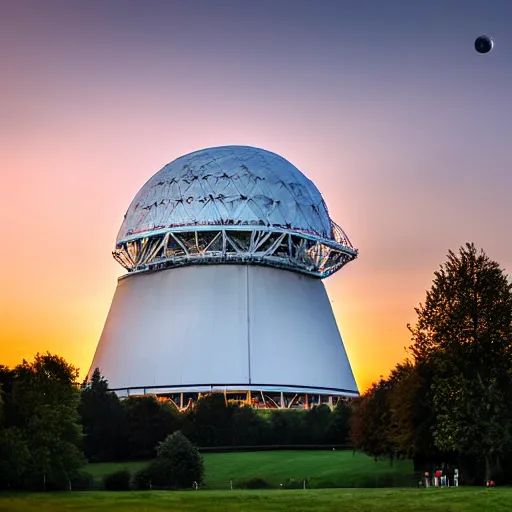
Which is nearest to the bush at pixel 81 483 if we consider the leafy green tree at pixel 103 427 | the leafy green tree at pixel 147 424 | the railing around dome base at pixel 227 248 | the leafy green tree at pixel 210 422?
the leafy green tree at pixel 103 427

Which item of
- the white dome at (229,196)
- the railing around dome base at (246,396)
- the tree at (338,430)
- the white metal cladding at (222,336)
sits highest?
the white dome at (229,196)

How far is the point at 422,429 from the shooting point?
49469 millimetres

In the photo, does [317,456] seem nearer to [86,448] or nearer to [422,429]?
[86,448]

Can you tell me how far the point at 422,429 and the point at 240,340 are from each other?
54.2 meters

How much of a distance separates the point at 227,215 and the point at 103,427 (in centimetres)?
3402

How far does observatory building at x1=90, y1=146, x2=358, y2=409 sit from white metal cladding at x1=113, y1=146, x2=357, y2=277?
0.13m

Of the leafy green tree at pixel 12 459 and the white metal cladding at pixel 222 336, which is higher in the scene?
the white metal cladding at pixel 222 336

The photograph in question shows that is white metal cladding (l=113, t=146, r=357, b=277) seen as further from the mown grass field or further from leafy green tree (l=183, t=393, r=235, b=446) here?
the mown grass field

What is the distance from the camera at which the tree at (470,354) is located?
46.2 metres

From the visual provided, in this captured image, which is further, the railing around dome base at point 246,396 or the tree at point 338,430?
the railing around dome base at point 246,396

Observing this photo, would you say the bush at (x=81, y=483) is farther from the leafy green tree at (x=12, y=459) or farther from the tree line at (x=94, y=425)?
the leafy green tree at (x=12, y=459)

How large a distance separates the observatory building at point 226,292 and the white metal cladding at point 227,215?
129 mm

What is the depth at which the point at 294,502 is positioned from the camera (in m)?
35.3

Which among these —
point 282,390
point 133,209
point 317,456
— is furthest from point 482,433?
point 133,209
